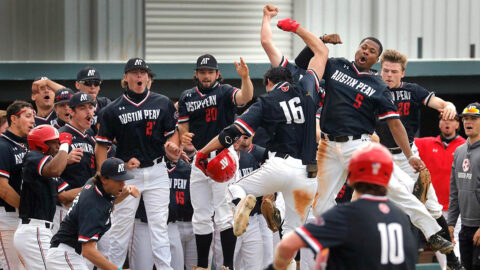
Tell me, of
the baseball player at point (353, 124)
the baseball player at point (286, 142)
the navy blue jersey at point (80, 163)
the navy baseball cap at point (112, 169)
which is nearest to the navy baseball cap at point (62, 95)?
the navy blue jersey at point (80, 163)

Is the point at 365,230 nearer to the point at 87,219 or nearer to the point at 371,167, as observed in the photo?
the point at 371,167

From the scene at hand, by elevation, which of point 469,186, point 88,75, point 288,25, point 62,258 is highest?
point 288,25

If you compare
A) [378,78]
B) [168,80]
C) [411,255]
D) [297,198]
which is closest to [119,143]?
[297,198]

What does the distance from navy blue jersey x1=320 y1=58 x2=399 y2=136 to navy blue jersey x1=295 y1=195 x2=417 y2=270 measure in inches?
134

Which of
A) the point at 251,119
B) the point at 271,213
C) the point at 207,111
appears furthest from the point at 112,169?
the point at 207,111

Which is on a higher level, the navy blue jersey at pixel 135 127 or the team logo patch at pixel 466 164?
the navy blue jersey at pixel 135 127

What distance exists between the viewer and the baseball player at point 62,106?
9.14 m

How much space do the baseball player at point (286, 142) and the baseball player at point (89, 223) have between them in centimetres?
124

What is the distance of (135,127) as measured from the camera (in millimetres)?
8461

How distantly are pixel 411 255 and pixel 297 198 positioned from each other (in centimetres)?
312

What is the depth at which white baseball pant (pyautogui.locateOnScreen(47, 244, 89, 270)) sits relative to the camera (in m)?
6.79

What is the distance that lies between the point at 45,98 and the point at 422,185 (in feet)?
14.6

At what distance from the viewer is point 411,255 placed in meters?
4.64

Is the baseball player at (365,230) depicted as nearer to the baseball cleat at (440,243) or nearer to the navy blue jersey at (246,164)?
the baseball cleat at (440,243)
